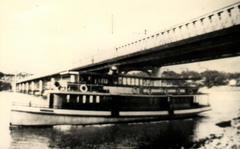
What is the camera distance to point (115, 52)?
4.04m

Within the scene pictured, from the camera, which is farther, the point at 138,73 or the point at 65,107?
the point at 138,73

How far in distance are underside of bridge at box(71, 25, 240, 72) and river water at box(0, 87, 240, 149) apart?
288mm

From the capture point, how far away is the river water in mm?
2887

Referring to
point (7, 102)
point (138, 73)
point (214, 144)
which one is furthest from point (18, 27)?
point (138, 73)

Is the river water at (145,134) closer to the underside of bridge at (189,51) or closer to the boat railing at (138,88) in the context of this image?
the underside of bridge at (189,51)

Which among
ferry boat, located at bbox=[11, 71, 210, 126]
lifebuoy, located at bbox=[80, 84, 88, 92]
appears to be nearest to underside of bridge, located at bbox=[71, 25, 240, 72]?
ferry boat, located at bbox=[11, 71, 210, 126]

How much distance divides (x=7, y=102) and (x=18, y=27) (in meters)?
0.69

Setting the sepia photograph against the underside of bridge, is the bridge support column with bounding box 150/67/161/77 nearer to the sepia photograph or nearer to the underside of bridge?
the underside of bridge

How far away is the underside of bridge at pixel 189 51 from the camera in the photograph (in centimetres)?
289

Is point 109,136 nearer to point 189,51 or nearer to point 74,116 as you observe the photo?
point 74,116

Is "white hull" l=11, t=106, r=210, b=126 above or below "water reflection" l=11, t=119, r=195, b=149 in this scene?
above

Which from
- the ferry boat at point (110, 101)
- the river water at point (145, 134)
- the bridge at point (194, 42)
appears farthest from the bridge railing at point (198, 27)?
the ferry boat at point (110, 101)

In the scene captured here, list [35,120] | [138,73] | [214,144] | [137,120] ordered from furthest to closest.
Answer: [138,73] → [137,120] → [35,120] → [214,144]

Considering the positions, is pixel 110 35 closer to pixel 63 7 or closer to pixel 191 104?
pixel 63 7
